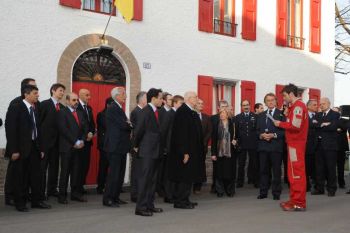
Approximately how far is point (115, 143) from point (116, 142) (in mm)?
23

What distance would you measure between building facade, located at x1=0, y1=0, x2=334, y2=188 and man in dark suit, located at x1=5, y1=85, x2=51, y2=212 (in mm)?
2236

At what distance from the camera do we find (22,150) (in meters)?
8.77

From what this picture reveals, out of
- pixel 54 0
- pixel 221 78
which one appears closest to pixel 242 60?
pixel 221 78

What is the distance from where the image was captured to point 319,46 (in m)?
18.4

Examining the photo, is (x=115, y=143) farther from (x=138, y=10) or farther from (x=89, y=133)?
(x=138, y=10)

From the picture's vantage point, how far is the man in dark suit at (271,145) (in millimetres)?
10656

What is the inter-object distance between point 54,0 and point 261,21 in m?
6.83

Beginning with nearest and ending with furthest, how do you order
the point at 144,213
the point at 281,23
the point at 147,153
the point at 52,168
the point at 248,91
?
the point at 144,213, the point at 147,153, the point at 52,168, the point at 248,91, the point at 281,23

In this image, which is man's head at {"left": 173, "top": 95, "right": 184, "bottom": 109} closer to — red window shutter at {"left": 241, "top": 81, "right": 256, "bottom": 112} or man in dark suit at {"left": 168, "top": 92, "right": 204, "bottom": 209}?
man in dark suit at {"left": 168, "top": 92, "right": 204, "bottom": 209}

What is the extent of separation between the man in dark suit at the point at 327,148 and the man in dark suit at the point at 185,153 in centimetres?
348

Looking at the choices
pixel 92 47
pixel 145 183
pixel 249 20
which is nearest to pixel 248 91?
pixel 249 20

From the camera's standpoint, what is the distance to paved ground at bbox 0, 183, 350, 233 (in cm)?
734

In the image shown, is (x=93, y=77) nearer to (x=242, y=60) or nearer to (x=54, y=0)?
(x=54, y=0)

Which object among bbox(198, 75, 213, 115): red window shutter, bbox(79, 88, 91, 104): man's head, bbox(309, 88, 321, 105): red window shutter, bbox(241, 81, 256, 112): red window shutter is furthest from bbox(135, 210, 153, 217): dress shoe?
bbox(309, 88, 321, 105): red window shutter
